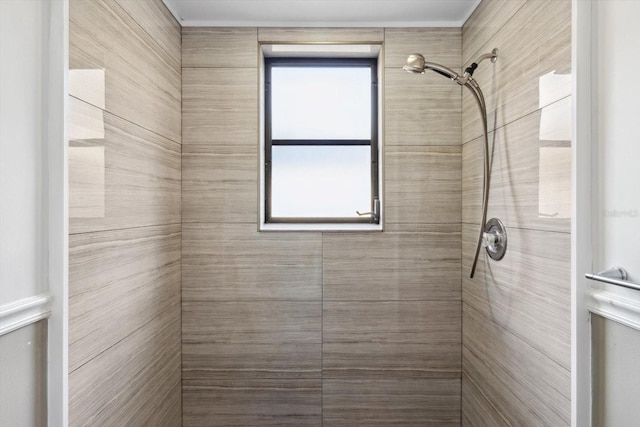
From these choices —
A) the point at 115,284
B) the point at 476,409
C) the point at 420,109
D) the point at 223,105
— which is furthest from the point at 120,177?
the point at 476,409

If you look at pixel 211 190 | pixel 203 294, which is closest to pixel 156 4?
pixel 211 190

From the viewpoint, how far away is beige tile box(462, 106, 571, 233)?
1107mm

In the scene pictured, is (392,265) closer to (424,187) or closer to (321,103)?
(424,187)

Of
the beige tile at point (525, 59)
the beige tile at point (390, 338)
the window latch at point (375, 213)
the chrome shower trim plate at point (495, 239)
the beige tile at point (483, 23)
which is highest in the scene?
the beige tile at point (483, 23)

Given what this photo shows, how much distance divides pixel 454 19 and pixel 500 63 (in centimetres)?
53

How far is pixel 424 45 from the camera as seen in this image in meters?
1.87

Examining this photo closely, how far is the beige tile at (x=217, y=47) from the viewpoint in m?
1.86

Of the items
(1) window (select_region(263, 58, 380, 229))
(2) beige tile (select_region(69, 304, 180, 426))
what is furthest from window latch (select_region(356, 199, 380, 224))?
(2) beige tile (select_region(69, 304, 180, 426))

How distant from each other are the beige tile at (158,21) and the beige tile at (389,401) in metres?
1.73

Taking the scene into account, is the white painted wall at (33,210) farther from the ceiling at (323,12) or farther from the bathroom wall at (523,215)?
the bathroom wall at (523,215)

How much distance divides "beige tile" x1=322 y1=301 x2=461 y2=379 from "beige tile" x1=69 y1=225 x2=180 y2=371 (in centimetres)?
78

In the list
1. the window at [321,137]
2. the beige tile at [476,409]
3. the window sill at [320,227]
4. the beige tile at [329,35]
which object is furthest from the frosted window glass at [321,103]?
the beige tile at [476,409]

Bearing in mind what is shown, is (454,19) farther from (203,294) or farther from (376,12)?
(203,294)

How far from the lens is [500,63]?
1467 mm
